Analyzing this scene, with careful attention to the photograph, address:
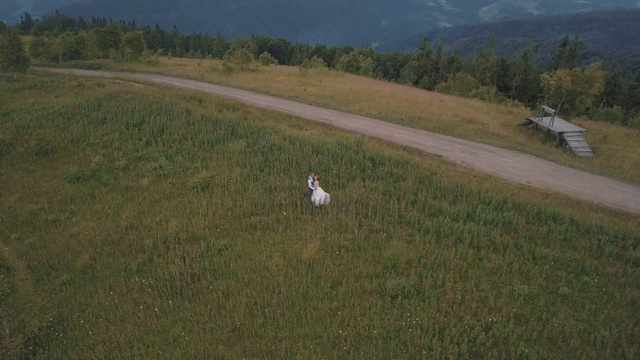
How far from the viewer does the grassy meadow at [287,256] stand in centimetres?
1011

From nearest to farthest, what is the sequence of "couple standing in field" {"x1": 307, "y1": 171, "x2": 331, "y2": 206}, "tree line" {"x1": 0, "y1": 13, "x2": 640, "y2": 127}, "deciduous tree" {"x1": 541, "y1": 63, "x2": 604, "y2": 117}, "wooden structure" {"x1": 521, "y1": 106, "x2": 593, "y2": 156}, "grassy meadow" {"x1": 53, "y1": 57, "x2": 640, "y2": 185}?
"couple standing in field" {"x1": 307, "y1": 171, "x2": 331, "y2": 206}
"grassy meadow" {"x1": 53, "y1": 57, "x2": 640, "y2": 185}
"wooden structure" {"x1": 521, "y1": 106, "x2": 593, "y2": 156}
"deciduous tree" {"x1": 541, "y1": 63, "x2": 604, "y2": 117}
"tree line" {"x1": 0, "y1": 13, "x2": 640, "y2": 127}

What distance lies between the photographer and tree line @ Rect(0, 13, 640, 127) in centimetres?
3275

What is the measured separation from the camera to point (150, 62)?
4688cm

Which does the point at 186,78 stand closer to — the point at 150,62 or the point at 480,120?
the point at 150,62

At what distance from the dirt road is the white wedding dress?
30.6 feet

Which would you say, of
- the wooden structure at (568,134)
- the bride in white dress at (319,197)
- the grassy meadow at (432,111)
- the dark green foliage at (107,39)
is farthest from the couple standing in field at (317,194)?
the dark green foliage at (107,39)

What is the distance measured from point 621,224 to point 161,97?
2379cm

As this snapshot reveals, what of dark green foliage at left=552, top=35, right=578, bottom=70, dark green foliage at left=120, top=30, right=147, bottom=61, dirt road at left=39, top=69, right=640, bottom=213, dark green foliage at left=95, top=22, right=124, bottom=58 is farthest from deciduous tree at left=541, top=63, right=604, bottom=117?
dark green foliage at left=552, top=35, right=578, bottom=70

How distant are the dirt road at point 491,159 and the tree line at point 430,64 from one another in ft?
38.7

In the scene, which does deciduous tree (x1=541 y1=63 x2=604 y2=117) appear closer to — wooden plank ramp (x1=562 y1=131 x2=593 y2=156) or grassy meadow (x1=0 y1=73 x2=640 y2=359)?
wooden plank ramp (x1=562 y1=131 x2=593 y2=156)

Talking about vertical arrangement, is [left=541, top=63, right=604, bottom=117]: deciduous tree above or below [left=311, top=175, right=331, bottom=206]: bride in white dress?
above

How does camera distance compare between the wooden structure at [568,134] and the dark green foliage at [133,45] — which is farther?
the dark green foliage at [133,45]

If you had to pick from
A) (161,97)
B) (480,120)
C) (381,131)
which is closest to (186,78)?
(161,97)

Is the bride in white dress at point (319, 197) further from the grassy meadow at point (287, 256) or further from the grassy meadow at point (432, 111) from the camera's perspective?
the grassy meadow at point (432, 111)
